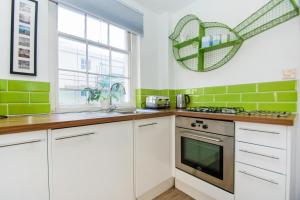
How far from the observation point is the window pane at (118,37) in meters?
2.14

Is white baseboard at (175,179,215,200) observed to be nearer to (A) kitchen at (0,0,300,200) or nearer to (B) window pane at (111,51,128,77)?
(A) kitchen at (0,0,300,200)

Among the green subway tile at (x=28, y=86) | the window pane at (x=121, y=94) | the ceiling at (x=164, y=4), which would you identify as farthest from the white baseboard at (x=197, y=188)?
the ceiling at (x=164, y=4)

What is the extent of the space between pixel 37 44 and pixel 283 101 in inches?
91.1

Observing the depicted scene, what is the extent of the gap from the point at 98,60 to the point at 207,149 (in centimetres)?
163

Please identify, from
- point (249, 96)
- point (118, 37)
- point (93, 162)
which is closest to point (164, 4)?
point (118, 37)

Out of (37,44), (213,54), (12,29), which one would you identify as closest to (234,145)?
(213,54)

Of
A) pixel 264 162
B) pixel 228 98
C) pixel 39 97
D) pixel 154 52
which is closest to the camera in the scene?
pixel 264 162

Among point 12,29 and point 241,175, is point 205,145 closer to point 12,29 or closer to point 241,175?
point 241,175

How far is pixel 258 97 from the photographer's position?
5.34ft

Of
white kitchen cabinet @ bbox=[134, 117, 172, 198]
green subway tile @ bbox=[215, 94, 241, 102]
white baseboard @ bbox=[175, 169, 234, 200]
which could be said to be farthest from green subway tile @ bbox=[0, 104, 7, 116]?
green subway tile @ bbox=[215, 94, 241, 102]

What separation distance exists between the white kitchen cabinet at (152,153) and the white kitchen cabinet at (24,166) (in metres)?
0.74

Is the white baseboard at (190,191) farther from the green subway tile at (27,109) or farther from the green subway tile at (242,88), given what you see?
the green subway tile at (27,109)

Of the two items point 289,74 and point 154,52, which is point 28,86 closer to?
point 154,52

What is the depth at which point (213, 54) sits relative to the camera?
1994 millimetres
